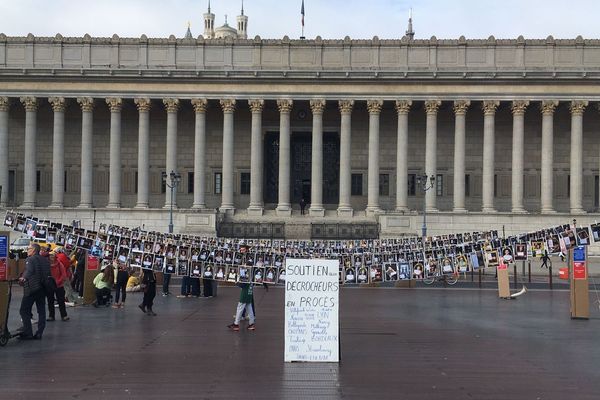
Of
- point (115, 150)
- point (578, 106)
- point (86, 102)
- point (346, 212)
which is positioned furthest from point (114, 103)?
point (578, 106)

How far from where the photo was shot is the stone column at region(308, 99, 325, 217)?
232 feet

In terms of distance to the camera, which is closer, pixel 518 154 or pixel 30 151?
pixel 518 154

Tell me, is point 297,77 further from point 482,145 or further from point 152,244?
point 152,244

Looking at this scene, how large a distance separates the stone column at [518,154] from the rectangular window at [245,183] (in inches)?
815

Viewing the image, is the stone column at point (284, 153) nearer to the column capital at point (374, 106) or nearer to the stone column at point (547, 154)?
the column capital at point (374, 106)

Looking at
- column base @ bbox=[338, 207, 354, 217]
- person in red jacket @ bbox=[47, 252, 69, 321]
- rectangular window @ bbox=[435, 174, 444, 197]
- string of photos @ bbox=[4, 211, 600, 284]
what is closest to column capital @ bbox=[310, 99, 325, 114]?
column base @ bbox=[338, 207, 354, 217]

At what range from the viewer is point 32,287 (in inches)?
866

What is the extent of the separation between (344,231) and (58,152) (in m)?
22.5

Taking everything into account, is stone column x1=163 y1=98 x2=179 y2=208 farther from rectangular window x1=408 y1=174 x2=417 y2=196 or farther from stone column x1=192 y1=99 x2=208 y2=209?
rectangular window x1=408 y1=174 x2=417 y2=196

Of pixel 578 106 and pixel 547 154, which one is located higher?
pixel 578 106

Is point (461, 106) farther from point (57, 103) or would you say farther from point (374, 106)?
point (57, 103)

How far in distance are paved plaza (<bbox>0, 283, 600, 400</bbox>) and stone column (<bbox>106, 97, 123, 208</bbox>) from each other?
132ft

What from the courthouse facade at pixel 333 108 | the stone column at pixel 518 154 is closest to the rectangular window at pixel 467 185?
the courthouse facade at pixel 333 108

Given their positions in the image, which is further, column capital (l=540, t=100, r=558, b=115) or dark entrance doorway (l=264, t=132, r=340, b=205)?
dark entrance doorway (l=264, t=132, r=340, b=205)
